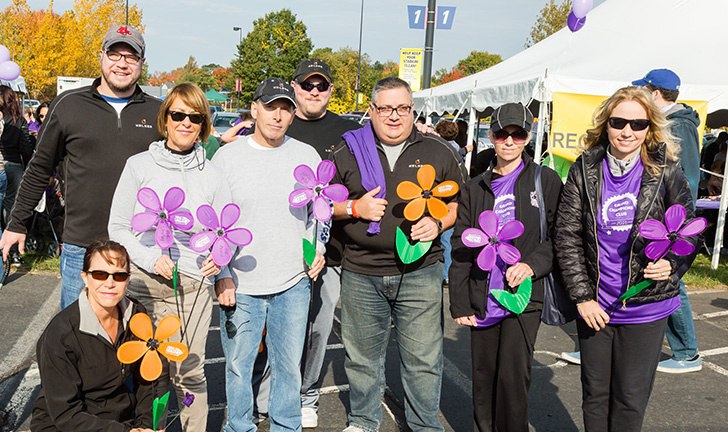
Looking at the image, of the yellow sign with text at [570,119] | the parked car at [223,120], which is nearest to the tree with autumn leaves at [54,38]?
the parked car at [223,120]

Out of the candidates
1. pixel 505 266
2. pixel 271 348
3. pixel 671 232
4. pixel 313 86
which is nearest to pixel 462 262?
pixel 505 266

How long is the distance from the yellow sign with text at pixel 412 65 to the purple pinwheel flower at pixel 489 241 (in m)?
9.59

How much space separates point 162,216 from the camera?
2.38 metres

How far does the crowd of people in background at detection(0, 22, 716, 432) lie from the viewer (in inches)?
94.3

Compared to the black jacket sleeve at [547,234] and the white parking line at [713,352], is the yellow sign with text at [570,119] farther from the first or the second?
the black jacket sleeve at [547,234]

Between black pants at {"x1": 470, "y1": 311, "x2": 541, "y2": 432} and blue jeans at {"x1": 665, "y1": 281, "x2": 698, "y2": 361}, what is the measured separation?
179 cm

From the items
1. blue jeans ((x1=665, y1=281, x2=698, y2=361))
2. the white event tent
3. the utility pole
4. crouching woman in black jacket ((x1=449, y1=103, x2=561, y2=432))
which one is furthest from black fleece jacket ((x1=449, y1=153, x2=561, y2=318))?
the utility pole

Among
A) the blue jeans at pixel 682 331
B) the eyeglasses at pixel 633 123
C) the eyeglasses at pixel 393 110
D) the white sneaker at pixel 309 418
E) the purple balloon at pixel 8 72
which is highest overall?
the purple balloon at pixel 8 72

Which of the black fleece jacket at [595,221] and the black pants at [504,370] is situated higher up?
the black fleece jacket at [595,221]

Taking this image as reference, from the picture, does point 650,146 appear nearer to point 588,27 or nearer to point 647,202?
point 647,202

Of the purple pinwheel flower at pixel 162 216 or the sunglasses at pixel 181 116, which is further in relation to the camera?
the sunglasses at pixel 181 116

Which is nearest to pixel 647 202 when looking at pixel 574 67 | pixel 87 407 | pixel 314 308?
pixel 314 308

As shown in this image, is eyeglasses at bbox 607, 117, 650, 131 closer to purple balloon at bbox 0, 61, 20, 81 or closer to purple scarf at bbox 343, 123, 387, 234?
purple scarf at bbox 343, 123, 387, 234

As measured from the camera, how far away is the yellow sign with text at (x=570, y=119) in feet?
23.0
